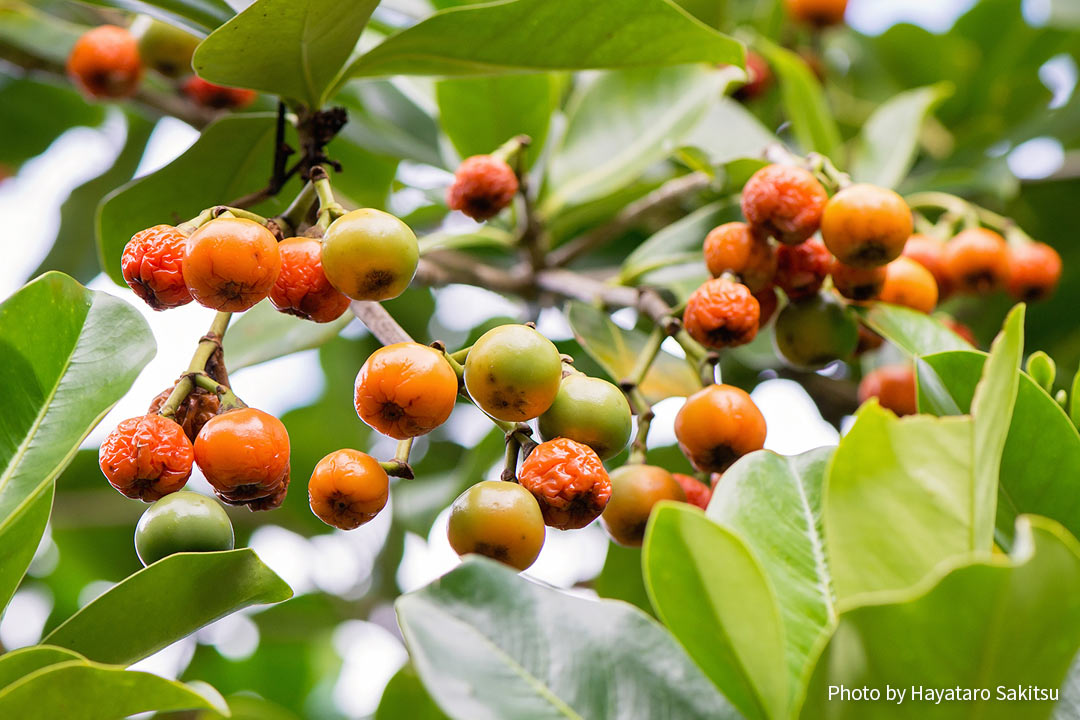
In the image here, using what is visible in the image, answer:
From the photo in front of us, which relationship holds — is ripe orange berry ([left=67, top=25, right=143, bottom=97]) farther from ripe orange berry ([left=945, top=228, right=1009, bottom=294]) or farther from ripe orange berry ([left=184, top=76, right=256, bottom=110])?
ripe orange berry ([left=945, top=228, right=1009, bottom=294])

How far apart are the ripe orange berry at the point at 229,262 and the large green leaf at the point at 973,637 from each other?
25.7 inches

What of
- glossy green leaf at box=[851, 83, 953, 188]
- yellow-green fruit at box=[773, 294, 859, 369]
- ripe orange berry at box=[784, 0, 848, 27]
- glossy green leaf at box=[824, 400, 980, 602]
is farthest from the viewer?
ripe orange berry at box=[784, 0, 848, 27]

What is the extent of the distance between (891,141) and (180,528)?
1.78m

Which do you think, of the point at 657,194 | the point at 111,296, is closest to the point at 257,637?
the point at 657,194

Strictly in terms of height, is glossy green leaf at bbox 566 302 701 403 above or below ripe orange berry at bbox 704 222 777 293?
below

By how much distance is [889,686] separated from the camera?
2.54 ft

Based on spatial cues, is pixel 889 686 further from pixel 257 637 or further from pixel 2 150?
pixel 2 150

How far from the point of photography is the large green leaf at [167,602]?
104 cm

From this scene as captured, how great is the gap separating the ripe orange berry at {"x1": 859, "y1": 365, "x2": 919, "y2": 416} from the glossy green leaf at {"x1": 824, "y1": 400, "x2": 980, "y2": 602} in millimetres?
1063

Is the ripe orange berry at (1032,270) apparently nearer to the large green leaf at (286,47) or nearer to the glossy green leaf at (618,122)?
the glossy green leaf at (618,122)

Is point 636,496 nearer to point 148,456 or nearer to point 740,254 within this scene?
point 740,254

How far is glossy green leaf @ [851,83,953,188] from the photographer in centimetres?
222

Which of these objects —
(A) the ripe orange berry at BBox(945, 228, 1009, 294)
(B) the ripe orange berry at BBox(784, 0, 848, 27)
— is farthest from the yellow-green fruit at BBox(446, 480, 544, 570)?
(B) the ripe orange berry at BBox(784, 0, 848, 27)

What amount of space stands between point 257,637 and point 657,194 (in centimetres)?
171
